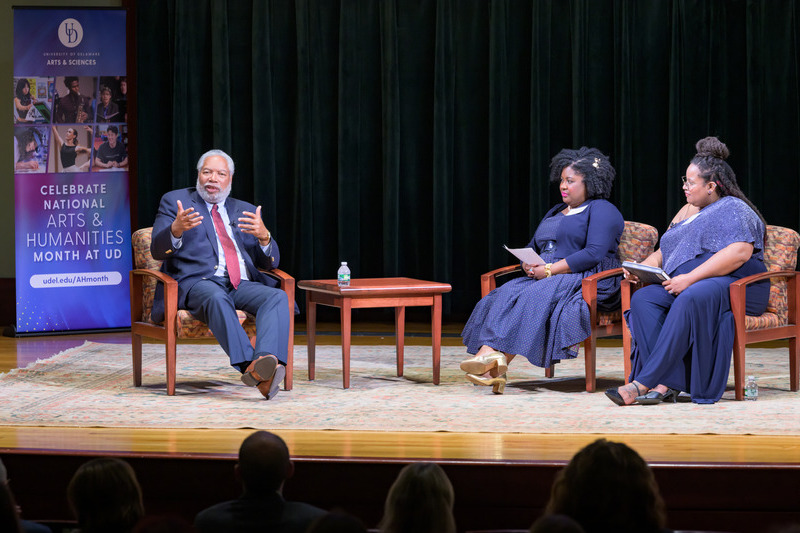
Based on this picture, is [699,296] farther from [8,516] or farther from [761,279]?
[8,516]

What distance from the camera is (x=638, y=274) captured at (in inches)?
179

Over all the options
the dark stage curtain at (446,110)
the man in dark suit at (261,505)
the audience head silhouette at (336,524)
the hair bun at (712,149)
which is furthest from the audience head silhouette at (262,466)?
the dark stage curtain at (446,110)

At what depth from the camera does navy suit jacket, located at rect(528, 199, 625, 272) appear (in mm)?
4844

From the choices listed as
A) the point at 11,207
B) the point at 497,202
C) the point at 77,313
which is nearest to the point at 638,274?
the point at 497,202

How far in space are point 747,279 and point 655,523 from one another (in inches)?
109

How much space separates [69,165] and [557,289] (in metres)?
3.37

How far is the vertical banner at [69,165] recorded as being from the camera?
6.46 m

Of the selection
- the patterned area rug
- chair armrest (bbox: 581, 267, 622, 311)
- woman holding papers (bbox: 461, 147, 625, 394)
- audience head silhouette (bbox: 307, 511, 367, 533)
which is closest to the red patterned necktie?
the patterned area rug

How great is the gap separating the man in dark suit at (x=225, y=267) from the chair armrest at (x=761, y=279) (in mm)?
1898

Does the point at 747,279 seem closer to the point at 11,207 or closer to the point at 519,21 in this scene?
the point at 519,21

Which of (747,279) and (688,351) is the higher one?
(747,279)

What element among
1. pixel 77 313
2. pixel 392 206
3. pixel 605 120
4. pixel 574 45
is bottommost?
pixel 77 313

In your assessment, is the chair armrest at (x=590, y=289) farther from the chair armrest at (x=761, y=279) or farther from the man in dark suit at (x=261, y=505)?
the man in dark suit at (x=261, y=505)

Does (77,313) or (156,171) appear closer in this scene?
(77,313)
